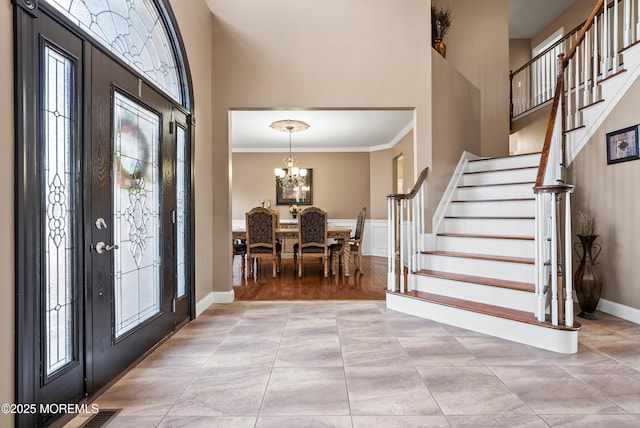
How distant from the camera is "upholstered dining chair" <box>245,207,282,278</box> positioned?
207 inches

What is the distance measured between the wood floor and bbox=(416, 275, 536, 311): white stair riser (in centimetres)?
72

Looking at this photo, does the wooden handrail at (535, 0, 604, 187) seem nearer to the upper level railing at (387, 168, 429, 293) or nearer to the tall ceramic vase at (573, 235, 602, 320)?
the tall ceramic vase at (573, 235, 602, 320)

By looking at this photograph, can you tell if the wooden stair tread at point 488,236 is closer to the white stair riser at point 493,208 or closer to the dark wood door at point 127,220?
the white stair riser at point 493,208

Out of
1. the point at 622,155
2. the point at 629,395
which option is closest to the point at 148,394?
the point at 629,395

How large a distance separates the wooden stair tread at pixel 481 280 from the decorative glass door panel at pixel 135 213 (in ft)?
8.29

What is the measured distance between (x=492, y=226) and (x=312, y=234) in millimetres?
2571

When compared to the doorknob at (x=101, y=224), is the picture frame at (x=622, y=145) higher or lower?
higher

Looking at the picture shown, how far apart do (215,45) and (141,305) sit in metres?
2.94

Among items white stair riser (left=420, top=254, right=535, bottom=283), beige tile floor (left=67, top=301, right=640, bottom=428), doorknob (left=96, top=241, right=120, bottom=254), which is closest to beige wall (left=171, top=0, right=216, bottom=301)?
beige tile floor (left=67, top=301, right=640, bottom=428)

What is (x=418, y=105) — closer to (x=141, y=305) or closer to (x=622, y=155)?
(x=622, y=155)

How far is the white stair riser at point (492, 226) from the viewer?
11.2 feet

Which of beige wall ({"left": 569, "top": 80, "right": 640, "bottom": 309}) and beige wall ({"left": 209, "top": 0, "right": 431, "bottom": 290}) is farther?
beige wall ({"left": 209, "top": 0, "right": 431, "bottom": 290})

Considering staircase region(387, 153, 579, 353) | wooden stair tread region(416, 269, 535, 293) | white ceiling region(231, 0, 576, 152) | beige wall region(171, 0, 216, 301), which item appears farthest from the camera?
white ceiling region(231, 0, 576, 152)

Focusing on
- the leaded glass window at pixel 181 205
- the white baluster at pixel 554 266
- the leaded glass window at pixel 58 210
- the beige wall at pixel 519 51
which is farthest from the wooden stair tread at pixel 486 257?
the beige wall at pixel 519 51
